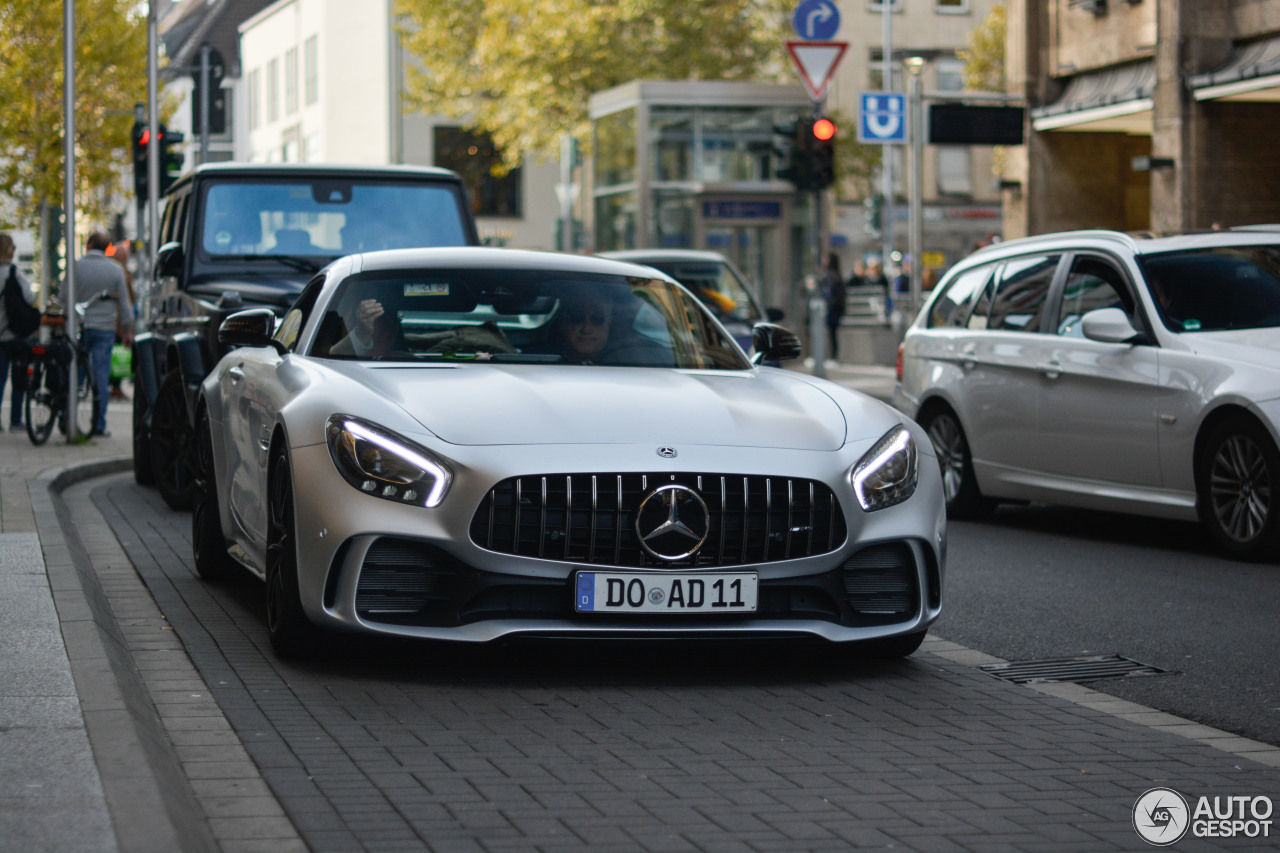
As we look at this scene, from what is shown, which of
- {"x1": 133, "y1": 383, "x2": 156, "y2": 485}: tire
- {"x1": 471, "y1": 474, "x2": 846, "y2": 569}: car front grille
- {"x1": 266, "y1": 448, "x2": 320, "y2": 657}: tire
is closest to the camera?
{"x1": 471, "y1": 474, "x2": 846, "y2": 569}: car front grille

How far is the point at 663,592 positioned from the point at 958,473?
19.3 ft

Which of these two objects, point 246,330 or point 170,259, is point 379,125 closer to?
point 170,259

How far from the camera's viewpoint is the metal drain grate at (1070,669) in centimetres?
646

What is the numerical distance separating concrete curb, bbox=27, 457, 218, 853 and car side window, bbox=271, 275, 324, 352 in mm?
1227

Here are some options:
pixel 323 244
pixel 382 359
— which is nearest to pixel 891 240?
pixel 323 244

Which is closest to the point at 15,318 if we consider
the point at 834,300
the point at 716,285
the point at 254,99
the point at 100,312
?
the point at 100,312

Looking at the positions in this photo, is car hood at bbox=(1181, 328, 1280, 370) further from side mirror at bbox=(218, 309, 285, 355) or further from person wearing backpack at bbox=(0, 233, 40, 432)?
person wearing backpack at bbox=(0, 233, 40, 432)

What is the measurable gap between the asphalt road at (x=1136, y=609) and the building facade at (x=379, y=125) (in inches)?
2067

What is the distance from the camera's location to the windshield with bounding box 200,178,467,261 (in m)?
11.9

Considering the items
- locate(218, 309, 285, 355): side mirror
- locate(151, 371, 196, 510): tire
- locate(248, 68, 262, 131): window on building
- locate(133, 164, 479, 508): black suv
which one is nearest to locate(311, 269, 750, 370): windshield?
locate(218, 309, 285, 355): side mirror

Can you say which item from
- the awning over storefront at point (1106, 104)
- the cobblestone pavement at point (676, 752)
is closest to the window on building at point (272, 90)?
the awning over storefront at point (1106, 104)

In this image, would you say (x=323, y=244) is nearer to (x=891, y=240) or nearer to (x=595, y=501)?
A: (x=595, y=501)

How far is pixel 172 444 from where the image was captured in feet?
37.9

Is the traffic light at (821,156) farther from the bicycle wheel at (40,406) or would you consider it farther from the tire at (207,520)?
the tire at (207,520)
